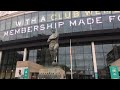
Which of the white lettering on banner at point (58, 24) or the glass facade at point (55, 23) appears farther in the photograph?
the white lettering on banner at point (58, 24)

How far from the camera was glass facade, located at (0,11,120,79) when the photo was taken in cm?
2395

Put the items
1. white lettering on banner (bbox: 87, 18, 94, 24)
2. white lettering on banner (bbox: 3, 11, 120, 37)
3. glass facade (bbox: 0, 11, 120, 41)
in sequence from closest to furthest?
glass facade (bbox: 0, 11, 120, 41), white lettering on banner (bbox: 3, 11, 120, 37), white lettering on banner (bbox: 87, 18, 94, 24)

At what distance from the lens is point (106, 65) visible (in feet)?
77.5

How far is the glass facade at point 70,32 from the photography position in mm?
23953

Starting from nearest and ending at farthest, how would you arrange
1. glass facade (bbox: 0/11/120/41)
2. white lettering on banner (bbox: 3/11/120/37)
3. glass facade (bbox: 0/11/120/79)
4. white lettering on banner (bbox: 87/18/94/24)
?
glass facade (bbox: 0/11/120/79), glass facade (bbox: 0/11/120/41), white lettering on banner (bbox: 3/11/120/37), white lettering on banner (bbox: 87/18/94/24)

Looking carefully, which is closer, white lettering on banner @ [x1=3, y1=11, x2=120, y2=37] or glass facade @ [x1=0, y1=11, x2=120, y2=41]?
glass facade @ [x1=0, y1=11, x2=120, y2=41]

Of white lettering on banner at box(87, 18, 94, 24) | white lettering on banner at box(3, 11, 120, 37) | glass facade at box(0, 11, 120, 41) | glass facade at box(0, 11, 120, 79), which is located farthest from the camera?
white lettering on banner at box(87, 18, 94, 24)

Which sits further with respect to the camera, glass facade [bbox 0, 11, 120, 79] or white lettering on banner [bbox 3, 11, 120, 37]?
white lettering on banner [bbox 3, 11, 120, 37]

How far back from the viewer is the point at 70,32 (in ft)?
81.5

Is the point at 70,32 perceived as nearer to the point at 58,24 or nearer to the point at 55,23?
the point at 58,24

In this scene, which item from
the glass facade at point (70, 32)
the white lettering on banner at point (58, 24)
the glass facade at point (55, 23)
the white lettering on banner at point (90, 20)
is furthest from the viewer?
the white lettering on banner at point (90, 20)

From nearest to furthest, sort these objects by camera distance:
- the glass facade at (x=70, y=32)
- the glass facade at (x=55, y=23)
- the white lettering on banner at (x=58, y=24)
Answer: the glass facade at (x=70, y=32) < the glass facade at (x=55, y=23) < the white lettering on banner at (x=58, y=24)

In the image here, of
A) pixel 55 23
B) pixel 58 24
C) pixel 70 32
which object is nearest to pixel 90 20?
pixel 70 32
